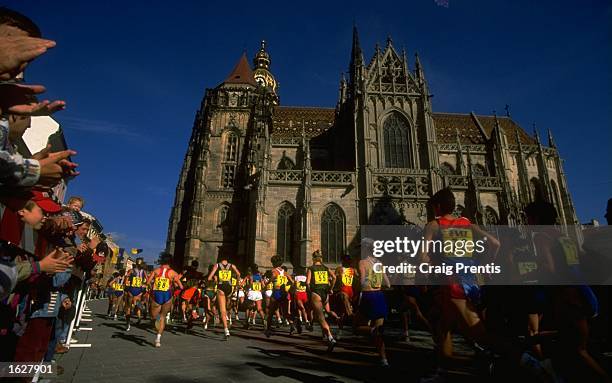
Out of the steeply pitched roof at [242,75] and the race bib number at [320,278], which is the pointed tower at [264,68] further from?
the race bib number at [320,278]

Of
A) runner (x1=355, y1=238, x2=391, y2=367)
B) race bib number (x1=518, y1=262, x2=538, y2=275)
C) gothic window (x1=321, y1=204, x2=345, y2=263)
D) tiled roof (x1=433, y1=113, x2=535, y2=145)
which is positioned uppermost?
tiled roof (x1=433, y1=113, x2=535, y2=145)

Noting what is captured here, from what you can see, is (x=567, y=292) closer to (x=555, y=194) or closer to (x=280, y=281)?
(x=280, y=281)

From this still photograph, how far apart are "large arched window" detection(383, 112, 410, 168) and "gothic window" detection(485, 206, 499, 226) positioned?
6.15m

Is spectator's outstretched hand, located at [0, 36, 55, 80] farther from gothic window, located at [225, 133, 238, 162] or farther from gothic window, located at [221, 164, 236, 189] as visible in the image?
gothic window, located at [225, 133, 238, 162]

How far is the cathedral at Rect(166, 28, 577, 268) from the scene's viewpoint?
2041cm

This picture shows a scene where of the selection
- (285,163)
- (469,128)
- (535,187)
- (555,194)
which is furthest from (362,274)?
(469,128)

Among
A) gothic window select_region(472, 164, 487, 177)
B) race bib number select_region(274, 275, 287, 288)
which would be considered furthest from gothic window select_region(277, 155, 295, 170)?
race bib number select_region(274, 275, 287, 288)

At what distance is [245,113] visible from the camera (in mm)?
30812

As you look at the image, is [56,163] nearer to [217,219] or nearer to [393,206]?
[393,206]

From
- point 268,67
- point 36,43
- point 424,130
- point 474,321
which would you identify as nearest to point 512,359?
point 474,321

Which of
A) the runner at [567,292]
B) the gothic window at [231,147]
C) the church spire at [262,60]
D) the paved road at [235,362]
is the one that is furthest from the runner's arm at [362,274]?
the church spire at [262,60]

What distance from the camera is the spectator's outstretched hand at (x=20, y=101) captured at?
1.67m

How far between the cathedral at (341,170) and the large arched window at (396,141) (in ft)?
0.25

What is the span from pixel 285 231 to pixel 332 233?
304cm
